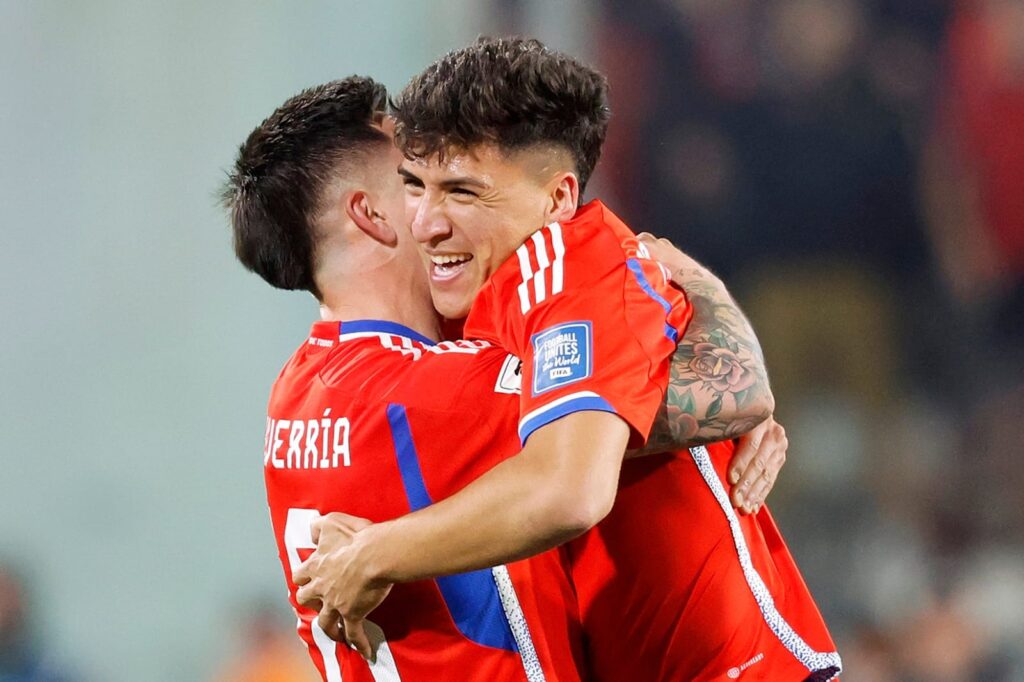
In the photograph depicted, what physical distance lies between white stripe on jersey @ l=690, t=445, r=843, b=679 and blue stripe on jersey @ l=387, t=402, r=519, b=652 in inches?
16.8

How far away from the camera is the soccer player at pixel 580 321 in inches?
81.0

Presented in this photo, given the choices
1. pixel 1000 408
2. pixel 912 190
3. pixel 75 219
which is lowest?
pixel 1000 408

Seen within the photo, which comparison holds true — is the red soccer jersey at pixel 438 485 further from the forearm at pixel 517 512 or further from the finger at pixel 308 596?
the forearm at pixel 517 512

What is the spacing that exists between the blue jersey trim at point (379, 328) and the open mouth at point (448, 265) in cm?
17

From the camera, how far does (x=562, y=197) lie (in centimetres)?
232

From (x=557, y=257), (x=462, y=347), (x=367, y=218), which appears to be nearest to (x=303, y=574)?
(x=462, y=347)

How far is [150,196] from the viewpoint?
6961mm

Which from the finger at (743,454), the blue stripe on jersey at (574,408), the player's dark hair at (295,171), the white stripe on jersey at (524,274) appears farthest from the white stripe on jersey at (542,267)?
the player's dark hair at (295,171)

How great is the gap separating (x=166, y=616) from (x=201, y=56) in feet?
9.77

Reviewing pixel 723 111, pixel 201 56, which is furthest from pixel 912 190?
pixel 201 56

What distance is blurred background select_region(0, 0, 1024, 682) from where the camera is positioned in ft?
18.9

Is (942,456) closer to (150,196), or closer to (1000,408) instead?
(1000,408)

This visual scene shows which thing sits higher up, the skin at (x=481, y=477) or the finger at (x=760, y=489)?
the skin at (x=481, y=477)

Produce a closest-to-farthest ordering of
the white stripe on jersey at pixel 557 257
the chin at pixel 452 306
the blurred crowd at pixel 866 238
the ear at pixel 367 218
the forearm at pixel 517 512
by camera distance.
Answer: the forearm at pixel 517 512 → the white stripe on jersey at pixel 557 257 → the chin at pixel 452 306 → the ear at pixel 367 218 → the blurred crowd at pixel 866 238
